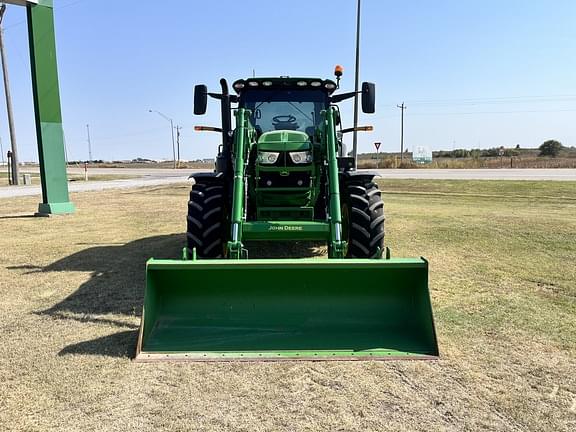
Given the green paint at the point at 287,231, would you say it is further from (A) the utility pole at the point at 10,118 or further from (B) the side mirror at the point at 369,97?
(A) the utility pole at the point at 10,118

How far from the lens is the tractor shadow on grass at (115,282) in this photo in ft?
13.1

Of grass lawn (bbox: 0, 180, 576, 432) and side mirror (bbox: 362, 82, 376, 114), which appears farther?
side mirror (bbox: 362, 82, 376, 114)

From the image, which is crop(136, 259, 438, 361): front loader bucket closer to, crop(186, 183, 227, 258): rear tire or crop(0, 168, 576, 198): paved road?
crop(186, 183, 227, 258): rear tire

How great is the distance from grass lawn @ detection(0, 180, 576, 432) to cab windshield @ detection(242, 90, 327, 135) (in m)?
2.48

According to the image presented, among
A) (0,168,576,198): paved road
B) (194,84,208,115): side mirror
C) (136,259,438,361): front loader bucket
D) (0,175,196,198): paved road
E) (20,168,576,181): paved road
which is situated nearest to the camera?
(136,259,438,361): front loader bucket

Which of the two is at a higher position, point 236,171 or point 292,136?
point 292,136

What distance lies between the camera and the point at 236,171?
533cm

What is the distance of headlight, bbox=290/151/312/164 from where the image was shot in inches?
223

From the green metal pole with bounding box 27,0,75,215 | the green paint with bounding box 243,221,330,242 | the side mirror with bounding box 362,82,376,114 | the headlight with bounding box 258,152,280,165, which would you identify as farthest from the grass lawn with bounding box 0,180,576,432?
the green metal pole with bounding box 27,0,75,215

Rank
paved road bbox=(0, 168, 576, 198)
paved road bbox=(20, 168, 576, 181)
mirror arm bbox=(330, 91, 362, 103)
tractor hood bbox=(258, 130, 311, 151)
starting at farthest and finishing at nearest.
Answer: paved road bbox=(20, 168, 576, 181)
paved road bbox=(0, 168, 576, 198)
mirror arm bbox=(330, 91, 362, 103)
tractor hood bbox=(258, 130, 311, 151)

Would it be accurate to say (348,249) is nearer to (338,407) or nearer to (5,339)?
(338,407)

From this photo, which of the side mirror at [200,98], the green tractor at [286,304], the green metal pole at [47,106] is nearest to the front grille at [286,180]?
the green tractor at [286,304]

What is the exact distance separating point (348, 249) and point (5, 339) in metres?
3.52

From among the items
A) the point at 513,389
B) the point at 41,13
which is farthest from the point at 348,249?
the point at 41,13
